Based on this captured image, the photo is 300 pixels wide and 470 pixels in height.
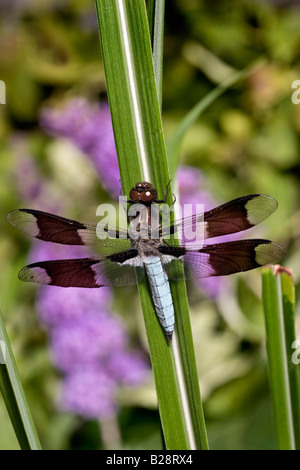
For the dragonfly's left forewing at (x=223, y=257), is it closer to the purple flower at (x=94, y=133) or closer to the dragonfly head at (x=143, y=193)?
the dragonfly head at (x=143, y=193)

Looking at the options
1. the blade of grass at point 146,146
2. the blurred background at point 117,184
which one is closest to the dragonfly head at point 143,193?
the blade of grass at point 146,146

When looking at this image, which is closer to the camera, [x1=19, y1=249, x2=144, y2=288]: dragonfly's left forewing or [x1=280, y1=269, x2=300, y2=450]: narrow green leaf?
[x1=280, y1=269, x2=300, y2=450]: narrow green leaf

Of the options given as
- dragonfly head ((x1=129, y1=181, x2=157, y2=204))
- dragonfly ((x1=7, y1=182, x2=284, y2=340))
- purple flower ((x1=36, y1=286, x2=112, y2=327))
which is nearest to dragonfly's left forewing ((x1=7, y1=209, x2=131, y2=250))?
dragonfly ((x1=7, y1=182, x2=284, y2=340))

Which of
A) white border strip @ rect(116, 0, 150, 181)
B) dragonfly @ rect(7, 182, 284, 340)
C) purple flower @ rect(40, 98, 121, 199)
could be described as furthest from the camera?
purple flower @ rect(40, 98, 121, 199)

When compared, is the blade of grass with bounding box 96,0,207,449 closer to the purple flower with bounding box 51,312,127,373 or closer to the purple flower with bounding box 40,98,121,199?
the purple flower with bounding box 51,312,127,373

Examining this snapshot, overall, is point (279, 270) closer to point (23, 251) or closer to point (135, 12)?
point (135, 12)

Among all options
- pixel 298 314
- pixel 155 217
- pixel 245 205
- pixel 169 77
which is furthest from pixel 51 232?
pixel 169 77
